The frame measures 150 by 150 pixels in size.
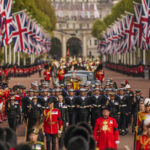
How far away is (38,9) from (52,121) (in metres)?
91.7

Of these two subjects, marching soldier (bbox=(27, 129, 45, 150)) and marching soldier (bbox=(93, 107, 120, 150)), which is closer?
marching soldier (bbox=(27, 129, 45, 150))

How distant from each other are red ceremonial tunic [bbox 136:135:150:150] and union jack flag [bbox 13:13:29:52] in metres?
36.3

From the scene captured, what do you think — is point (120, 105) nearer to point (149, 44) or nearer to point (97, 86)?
point (97, 86)

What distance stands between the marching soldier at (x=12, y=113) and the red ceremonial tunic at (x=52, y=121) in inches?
155

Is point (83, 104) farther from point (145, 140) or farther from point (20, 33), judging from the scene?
point (20, 33)

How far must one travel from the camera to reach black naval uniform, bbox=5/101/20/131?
19.6 metres

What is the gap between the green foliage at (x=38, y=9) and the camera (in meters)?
68.4

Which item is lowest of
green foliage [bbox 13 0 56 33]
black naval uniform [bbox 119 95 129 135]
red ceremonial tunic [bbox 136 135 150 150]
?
black naval uniform [bbox 119 95 129 135]

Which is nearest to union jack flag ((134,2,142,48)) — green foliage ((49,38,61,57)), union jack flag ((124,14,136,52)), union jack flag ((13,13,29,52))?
union jack flag ((124,14,136,52))

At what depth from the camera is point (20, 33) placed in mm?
49281

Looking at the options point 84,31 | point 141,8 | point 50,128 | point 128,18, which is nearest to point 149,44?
point 141,8

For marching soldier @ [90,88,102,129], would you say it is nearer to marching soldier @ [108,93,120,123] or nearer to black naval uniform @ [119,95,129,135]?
marching soldier @ [108,93,120,123]

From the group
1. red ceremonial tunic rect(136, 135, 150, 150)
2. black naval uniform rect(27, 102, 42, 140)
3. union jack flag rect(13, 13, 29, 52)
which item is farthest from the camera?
union jack flag rect(13, 13, 29, 52)

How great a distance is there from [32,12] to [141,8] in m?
35.2
